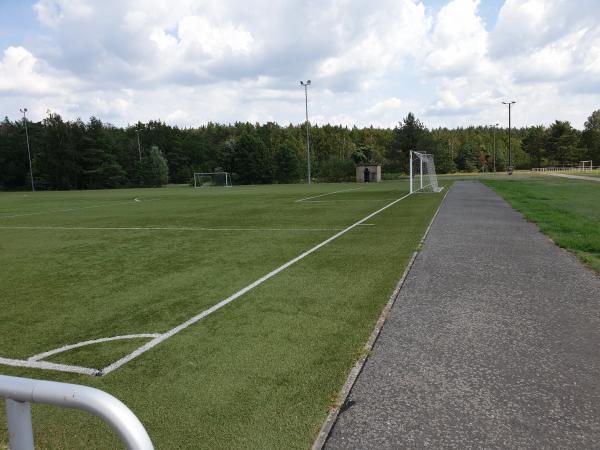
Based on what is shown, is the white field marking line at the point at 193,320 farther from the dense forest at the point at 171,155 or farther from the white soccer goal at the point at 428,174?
the dense forest at the point at 171,155

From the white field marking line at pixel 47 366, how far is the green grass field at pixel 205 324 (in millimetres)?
75

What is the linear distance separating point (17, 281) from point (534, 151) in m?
121

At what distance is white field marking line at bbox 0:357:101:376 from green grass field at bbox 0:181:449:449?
0.08 m

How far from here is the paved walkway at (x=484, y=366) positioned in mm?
3004

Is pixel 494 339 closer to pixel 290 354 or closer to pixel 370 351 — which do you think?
pixel 370 351

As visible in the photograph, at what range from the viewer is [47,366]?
4.27m

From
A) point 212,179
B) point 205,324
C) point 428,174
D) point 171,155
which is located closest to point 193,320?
point 205,324

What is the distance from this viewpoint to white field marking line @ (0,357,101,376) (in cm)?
413

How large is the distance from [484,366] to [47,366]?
3.92 metres

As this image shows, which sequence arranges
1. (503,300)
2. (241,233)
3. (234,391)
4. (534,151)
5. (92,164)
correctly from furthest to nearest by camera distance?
(534,151) → (92,164) → (241,233) → (503,300) → (234,391)

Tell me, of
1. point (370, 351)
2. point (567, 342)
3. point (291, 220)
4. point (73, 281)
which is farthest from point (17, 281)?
point (291, 220)

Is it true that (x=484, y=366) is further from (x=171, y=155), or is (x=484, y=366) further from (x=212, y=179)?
(x=171, y=155)

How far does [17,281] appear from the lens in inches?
311

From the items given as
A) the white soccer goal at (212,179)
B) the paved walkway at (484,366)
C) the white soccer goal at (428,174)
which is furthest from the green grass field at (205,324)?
the white soccer goal at (212,179)
